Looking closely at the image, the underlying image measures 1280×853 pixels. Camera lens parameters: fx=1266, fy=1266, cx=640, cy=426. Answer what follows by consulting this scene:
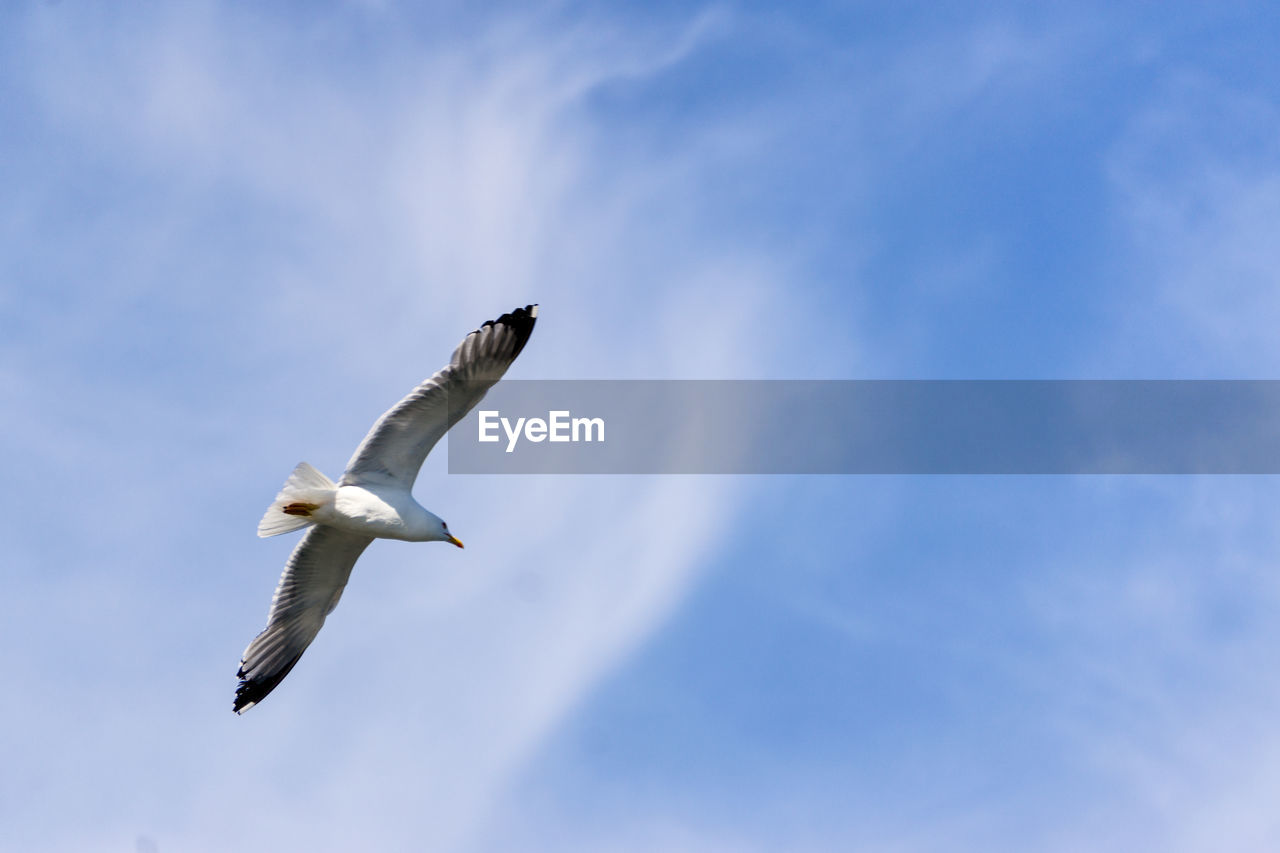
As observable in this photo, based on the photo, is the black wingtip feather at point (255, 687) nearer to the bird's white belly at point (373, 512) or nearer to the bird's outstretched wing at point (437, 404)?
the bird's white belly at point (373, 512)

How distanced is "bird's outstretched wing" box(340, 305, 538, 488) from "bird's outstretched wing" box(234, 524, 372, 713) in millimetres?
1515

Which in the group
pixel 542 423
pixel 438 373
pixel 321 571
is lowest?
pixel 321 571

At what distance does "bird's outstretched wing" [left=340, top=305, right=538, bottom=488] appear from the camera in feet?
42.9

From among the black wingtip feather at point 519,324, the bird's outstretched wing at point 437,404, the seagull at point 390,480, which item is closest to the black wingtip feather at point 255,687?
the seagull at point 390,480

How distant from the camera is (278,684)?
15.6m

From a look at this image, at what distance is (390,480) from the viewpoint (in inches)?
548

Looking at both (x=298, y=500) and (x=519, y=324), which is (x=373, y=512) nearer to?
(x=298, y=500)

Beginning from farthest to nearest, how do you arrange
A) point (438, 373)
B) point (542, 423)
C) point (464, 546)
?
1. point (542, 423)
2. point (464, 546)
3. point (438, 373)

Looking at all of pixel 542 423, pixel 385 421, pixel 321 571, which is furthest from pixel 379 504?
pixel 542 423

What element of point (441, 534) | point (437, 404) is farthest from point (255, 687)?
point (437, 404)

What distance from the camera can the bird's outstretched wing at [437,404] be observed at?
1307 cm

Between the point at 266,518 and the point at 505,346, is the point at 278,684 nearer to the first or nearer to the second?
the point at 266,518

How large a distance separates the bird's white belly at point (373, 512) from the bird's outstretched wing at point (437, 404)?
0.19m

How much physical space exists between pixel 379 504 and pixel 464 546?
1.46 meters
